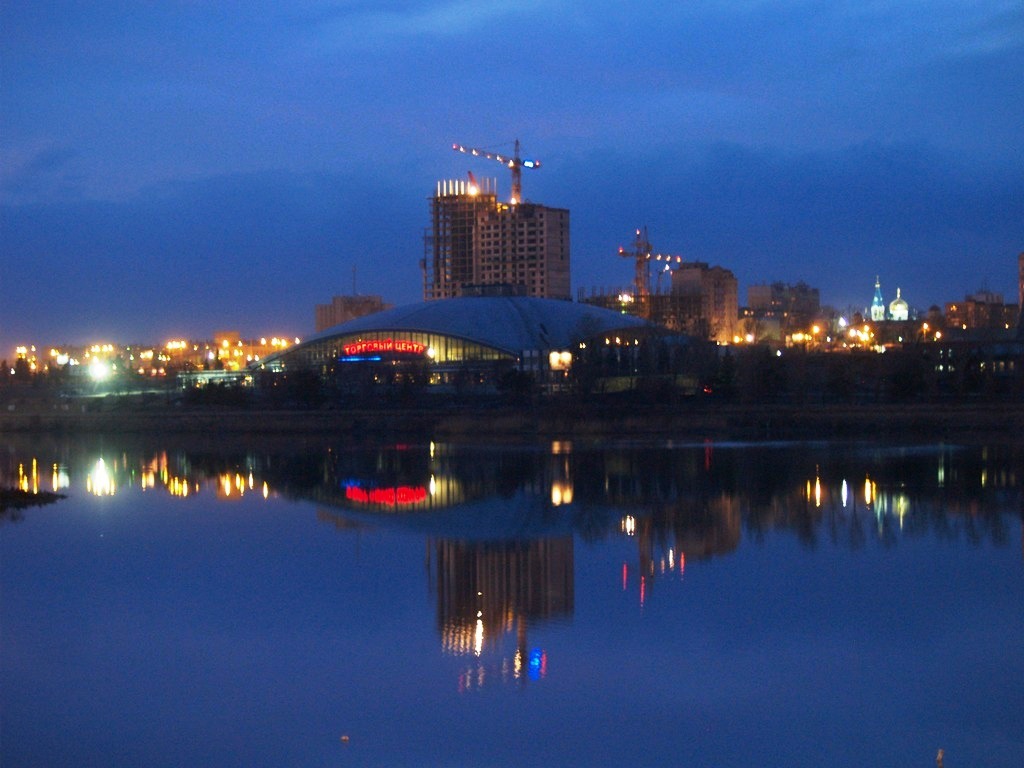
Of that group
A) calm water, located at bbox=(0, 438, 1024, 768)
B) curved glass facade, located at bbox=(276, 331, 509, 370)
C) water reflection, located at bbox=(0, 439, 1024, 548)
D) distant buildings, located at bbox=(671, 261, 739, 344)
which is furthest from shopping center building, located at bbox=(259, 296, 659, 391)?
distant buildings, located at bbox=(671, 261, 739, 344)

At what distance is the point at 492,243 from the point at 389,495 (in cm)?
11644

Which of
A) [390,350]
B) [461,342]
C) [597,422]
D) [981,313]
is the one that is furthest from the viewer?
[981,313]

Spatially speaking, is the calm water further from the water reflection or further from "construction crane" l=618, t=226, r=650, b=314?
"construction crane" l=618, t=226, r=650, b=314

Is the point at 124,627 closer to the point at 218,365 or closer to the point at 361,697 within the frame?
the point at 361,697

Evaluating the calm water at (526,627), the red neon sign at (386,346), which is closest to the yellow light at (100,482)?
the calm water at (526,627)

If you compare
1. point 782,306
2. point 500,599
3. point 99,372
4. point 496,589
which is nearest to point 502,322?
point 99,372

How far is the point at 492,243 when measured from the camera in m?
144

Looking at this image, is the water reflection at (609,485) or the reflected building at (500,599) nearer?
the reflected building at (500,599)

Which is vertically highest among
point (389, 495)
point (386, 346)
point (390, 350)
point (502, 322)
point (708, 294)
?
point (708, 294)

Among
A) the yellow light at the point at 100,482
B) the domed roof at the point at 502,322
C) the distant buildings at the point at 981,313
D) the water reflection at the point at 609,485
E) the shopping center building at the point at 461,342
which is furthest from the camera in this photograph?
the distant buildings at the point at 981,313

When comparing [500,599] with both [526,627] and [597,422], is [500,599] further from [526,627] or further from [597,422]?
[597,422]

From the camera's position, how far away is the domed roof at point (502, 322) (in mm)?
70500

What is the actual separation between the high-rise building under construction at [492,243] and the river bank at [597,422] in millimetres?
87962

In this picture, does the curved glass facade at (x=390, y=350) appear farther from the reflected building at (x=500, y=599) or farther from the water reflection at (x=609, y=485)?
the reflected building at (x=500, y=599)
